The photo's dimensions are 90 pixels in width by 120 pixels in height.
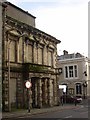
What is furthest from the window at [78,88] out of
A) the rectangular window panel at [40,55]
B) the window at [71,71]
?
the rectangular window panel at [40,55]

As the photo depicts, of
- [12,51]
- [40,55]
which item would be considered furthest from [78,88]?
[12,51]

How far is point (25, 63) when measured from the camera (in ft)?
128

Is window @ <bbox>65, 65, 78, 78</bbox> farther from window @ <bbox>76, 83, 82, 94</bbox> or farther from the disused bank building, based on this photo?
the disused bank building

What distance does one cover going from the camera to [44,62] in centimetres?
4525

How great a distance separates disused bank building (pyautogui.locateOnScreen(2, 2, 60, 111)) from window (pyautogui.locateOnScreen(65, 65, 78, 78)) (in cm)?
2917

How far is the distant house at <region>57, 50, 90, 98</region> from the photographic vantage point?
2936 inches

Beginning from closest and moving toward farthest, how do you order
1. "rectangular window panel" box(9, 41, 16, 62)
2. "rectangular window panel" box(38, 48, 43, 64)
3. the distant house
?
"rectangular window panel" box(9, 41, 16, 62) < "rectangular window panel" box(38, 48, 43, 64) < the distant house

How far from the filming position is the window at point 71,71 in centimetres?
7700

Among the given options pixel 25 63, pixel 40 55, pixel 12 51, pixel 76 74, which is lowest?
pixel 76 74

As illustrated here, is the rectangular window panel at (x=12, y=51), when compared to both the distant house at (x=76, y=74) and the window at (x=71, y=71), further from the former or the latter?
the window at (x=71, y=71)

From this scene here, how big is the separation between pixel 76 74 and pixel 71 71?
1.66 m

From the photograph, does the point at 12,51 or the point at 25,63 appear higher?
the point at 12,51

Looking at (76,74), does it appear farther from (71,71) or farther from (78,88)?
(78,88)

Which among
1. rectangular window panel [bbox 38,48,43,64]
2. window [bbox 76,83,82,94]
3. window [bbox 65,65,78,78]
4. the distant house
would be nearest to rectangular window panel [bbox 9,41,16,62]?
rectangular window panel [bbox 38,48,43,64]
